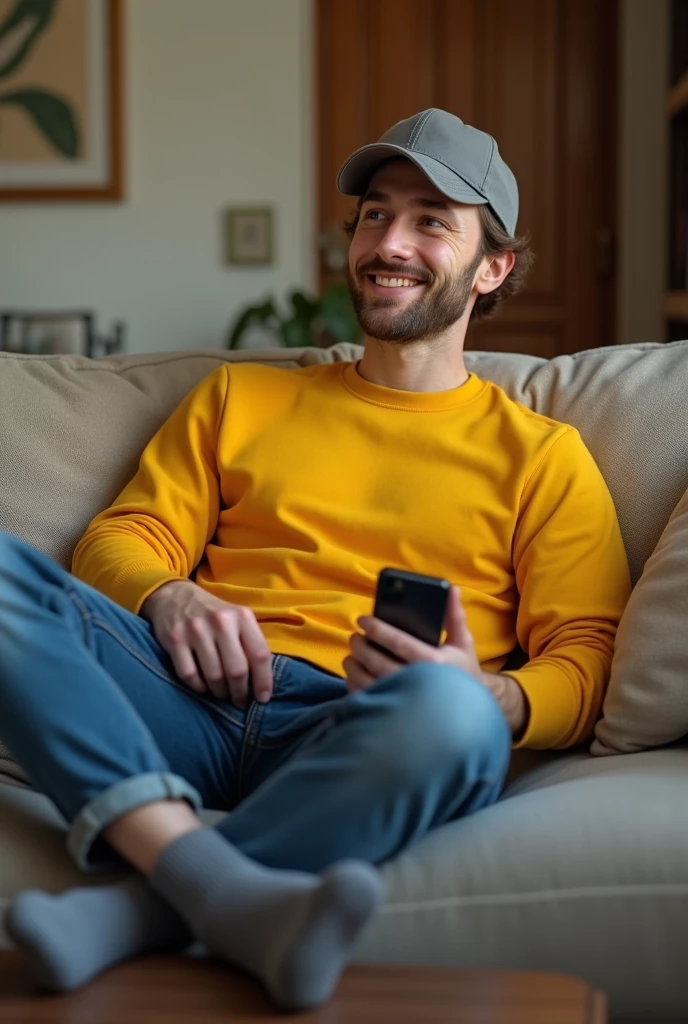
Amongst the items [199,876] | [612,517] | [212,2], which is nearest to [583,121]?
[212,2]

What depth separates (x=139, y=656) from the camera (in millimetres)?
1363

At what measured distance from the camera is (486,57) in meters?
4.12

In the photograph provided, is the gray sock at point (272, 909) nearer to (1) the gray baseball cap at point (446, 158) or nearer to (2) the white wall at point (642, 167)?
(1) the gray baseball cap at point (446, 158)

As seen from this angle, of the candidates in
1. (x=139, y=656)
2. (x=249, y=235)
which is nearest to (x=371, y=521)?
(x=139, y=656)

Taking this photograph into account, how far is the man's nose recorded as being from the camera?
171 cm

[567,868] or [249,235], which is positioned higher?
[249,235]

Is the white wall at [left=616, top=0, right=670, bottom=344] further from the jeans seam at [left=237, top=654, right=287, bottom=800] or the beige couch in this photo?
the jeans seam at [left=237, top=654, right=287, bottom=800]

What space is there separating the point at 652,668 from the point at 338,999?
0.58 metres

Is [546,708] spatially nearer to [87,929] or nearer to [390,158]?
[87,929]

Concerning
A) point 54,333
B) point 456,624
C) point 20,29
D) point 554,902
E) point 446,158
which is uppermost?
point 20,29

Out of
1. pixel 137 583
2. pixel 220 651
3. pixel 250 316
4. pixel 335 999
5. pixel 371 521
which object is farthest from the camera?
pixel 250 316

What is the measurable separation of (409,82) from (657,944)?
3562mm

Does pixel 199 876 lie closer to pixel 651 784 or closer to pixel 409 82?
pixel 651 784

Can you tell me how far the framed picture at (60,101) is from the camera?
4.16 metres
